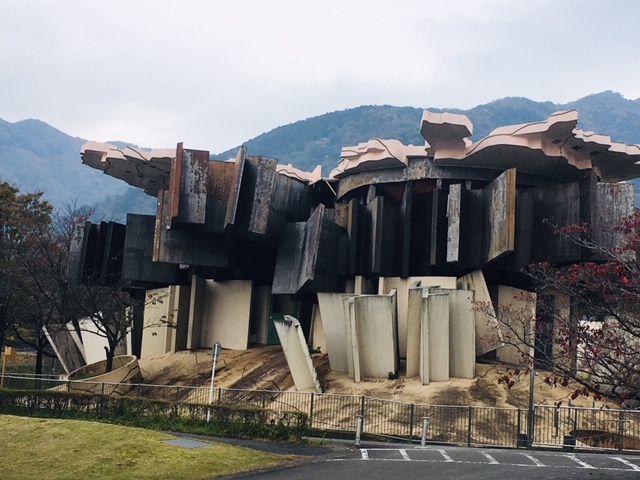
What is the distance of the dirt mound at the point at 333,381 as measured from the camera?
25594 mm

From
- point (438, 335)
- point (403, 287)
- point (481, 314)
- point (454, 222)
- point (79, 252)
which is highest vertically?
point (454, 222)

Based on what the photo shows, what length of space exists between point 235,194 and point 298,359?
23.8 feet

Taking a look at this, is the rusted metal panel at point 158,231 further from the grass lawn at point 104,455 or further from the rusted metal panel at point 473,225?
the grass lawn at point 104,455

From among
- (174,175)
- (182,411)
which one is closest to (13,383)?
(174,175)

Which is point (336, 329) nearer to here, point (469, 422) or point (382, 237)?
point (382, 237)

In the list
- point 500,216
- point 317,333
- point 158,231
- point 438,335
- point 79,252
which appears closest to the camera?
point 438,335

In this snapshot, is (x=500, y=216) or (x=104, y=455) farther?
(x=500, y=216)

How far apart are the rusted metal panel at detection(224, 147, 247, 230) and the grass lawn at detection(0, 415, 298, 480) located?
14.9 meters

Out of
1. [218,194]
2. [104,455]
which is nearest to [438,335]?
[218,194]

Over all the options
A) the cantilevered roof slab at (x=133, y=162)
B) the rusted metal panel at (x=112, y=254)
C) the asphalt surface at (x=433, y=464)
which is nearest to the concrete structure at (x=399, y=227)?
the cantilevered roof slab at (x=133, y=162)

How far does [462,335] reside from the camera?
27.7m

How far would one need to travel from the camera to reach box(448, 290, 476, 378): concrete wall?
2753 cm

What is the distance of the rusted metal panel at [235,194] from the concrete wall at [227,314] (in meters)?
7.14

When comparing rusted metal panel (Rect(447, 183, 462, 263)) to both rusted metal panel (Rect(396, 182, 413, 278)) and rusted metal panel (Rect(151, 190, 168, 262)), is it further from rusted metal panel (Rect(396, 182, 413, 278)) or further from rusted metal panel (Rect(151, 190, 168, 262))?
rusted metal panel (Rect(151, 190, 168, 262))
